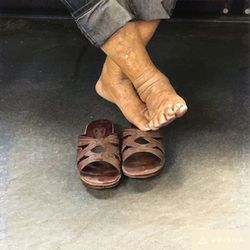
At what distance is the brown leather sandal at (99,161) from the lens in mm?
1022

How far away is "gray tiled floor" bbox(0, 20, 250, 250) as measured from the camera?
96cm

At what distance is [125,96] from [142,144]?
126mm

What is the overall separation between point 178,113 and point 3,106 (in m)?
0.49

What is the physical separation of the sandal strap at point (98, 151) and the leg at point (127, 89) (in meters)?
0.06

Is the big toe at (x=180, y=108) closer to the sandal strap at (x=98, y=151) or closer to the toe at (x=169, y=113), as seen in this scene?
the toe at (x=169, y=113)

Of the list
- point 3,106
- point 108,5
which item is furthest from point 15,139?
point 108,5

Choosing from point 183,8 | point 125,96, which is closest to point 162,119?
point 125,96

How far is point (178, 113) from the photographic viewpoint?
3.19ft

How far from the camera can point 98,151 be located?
3.45 feet

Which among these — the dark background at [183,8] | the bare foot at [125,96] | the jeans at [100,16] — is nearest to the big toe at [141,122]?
the bare foot at [125,96]

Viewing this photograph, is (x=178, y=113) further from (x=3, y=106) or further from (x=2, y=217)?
(x=3, y=106)

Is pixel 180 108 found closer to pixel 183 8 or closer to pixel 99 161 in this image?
pixel 99 161

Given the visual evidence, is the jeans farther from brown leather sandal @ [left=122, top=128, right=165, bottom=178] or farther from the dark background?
the dark background

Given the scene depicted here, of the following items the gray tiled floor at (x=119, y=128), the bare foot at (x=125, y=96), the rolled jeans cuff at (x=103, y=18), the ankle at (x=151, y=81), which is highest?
the rolled jeans cuff at (x=103, y=18)
